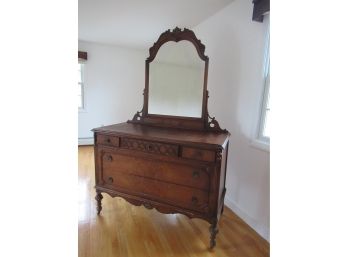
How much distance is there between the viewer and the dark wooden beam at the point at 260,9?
4.92ft

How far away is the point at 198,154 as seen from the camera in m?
1.38

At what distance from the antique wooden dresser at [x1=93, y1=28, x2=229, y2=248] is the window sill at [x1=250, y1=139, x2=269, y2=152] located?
0.30 m

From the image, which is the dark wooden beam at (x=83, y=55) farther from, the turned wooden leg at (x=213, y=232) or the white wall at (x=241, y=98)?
the turned wooden leg at (x=213, y=232)

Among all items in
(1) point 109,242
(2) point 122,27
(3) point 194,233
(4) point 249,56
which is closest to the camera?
(1) point 109,242

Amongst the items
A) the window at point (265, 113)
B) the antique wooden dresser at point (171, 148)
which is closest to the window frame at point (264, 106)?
the window at point (265, 113)

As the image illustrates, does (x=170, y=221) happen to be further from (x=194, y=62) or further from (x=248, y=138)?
(x=194, y=62)

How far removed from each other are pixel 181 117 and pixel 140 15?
140 cm

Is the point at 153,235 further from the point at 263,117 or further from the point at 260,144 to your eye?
the point at 263,117

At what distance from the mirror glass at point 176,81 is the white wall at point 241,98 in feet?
1.41

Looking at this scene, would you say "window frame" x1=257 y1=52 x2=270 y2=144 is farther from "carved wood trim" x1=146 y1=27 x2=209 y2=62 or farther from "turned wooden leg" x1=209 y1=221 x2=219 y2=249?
"turned wooden leg" x1=209 y1=221 x2=219 y2=249

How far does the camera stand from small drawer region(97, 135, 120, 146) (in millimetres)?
1646
